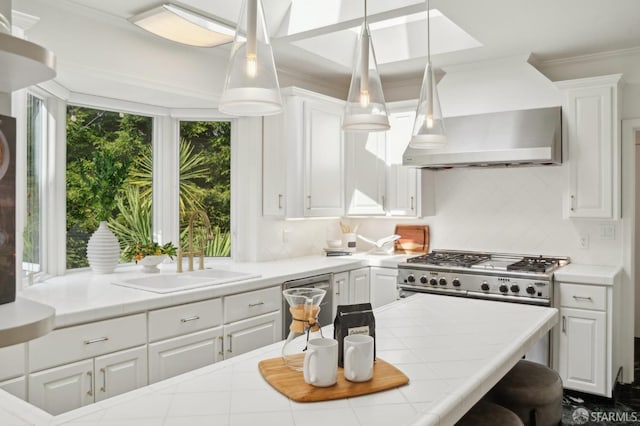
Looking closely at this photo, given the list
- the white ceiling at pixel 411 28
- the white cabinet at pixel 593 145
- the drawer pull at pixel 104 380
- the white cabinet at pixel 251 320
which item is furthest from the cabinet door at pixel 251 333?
the white cabinet at pixel 593 145

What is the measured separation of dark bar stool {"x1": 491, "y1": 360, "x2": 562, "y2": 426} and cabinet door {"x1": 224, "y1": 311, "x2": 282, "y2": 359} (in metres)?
1.59

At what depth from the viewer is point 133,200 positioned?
383 cm

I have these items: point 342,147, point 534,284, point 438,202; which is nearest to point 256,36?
point 534,284

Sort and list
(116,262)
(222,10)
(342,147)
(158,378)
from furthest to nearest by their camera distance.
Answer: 1. (342,147)
2. (116,262)
3. (222,10)
4. (158,378)

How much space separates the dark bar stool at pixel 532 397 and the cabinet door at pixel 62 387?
1.85 m

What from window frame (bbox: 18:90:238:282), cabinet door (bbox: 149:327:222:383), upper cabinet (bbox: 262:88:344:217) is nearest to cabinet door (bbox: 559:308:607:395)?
upper cabinet (bbox: 262:88:344:217)

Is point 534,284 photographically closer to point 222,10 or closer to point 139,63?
point 222,10

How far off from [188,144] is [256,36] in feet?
9.54

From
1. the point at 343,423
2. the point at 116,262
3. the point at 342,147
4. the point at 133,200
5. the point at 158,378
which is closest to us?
the point at 343,423

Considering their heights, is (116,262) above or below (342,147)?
below

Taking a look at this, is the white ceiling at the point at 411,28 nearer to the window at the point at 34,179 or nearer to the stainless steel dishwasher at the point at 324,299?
the window at the point at 34,179

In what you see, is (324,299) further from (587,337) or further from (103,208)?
(587,337)

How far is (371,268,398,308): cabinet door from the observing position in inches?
166

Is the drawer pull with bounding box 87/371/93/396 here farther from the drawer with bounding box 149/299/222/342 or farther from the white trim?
the white trim
